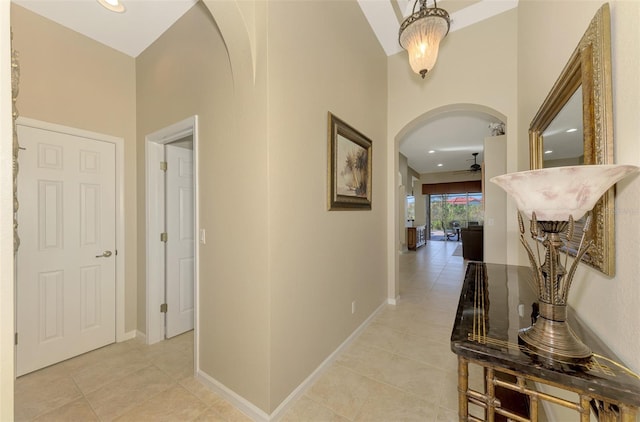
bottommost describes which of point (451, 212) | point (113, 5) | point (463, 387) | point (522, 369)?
point (463, 387)

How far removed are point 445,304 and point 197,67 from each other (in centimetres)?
401

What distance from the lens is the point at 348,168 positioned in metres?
2.35

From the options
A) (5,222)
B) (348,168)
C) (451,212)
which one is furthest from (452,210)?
(5,222)

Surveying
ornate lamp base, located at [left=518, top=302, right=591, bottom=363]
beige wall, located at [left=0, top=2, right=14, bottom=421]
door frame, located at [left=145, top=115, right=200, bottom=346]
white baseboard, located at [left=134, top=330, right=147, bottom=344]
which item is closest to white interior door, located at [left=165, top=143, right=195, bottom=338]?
door frame, located at [left=145, top=115, right=200, bottom=346]

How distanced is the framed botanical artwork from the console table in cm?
126

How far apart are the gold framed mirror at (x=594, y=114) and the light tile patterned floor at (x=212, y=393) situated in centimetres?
139

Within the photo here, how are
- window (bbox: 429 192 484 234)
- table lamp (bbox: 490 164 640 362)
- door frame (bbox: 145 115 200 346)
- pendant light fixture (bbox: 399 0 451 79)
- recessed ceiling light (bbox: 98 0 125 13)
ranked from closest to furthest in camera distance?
1. table lamp (bbox: 490 164 640 362)
2. pendant light fixture (bbox: 399 0 451 79)
3. recessed ceiling light (bbox: 98 0 125 13)
4. door frame (bbox: 145 115 200 346)
5. window (bbox: 429 192 484 234)

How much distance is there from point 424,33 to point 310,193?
59.9 inches

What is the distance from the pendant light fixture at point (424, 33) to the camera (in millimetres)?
1837

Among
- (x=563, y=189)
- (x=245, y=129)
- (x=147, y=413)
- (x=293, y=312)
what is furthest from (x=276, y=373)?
(x=563, y=189)

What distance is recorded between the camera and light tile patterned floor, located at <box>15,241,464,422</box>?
5.32 feet

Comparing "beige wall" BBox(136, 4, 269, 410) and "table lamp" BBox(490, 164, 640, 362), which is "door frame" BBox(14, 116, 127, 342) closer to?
"beige wall" BBox(136, 4, 269, 410)

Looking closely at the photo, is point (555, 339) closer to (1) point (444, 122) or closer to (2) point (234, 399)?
(2) point (234, 399)

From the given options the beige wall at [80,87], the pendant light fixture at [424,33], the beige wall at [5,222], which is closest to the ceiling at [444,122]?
the pendant light fixture at [424,33]
